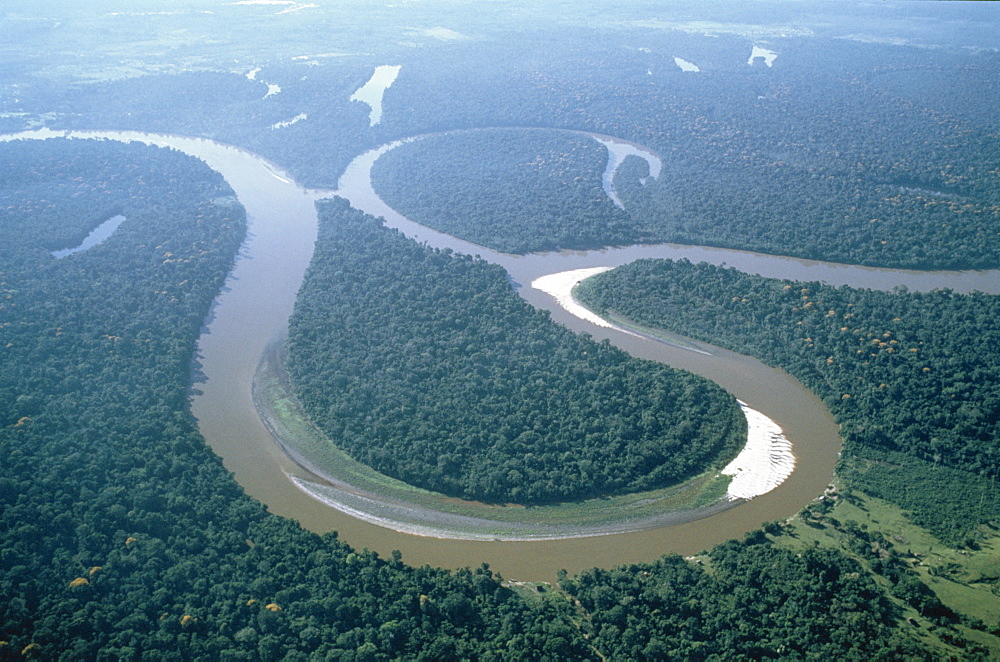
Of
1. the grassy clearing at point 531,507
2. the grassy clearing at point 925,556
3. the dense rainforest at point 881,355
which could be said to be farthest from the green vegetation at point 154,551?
the dense rainforest at point 881,355

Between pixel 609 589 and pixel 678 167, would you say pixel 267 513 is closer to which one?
pixel 609 589

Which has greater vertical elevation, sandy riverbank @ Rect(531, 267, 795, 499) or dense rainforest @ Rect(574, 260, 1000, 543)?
dense rainforest @ Rect(574, 260, 1000, 543)

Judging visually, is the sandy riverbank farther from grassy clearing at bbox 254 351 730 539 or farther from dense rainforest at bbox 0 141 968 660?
dense rainforest at bbox 0 141 968 660

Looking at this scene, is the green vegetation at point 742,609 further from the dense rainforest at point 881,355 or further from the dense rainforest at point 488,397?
the dense rainforest at point 881,355

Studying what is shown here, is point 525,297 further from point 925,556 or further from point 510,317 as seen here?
point 925,556

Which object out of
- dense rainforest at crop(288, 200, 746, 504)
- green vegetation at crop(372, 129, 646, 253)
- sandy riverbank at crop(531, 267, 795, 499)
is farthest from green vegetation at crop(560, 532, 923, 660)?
green vegetation at crop(372, 129, 646, 253)

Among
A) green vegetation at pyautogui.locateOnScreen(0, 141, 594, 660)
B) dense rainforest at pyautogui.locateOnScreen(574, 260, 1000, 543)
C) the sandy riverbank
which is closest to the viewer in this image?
green vegetation at pyautogui.locateOnScreen(0, 141, 594, 660)

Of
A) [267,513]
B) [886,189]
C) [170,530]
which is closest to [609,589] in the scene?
[267,513]
